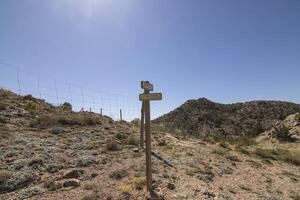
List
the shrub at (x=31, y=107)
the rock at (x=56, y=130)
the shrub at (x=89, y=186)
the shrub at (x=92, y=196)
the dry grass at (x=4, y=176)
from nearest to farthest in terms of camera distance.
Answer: the shrub at (x=92, y=196)
the shrub at (x=89, y=186)
the dry grass at (x=4, y=176)
the rock at (x=56, y=130)
the shrub at (x=31, y=107)

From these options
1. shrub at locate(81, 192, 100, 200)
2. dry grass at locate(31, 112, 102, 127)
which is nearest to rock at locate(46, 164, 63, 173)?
shrub at locate(81, 192, 100, 200)

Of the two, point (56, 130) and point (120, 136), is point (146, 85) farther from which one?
point (56, 130)

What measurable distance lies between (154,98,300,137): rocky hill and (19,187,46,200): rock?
26041 millimetres

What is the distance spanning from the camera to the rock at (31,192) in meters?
7.85

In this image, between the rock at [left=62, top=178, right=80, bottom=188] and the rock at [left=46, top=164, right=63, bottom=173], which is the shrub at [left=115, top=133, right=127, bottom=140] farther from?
the rock at [left=62, top=178, right=80, bottom=188]

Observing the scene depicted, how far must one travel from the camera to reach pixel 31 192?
8.05 metres

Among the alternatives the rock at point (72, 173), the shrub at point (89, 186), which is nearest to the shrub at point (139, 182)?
the shrub at point (89, 186)

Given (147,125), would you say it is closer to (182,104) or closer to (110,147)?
(110,147)

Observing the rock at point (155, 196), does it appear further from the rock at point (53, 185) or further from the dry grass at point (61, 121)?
the dry grass at point (61, 121)

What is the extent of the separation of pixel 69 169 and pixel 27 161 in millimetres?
1595

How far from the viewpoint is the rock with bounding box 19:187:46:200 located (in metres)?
7.85

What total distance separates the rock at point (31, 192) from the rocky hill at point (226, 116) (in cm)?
2604

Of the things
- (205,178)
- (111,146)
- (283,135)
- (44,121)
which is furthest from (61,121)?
(283,135)

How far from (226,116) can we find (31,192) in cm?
3494
